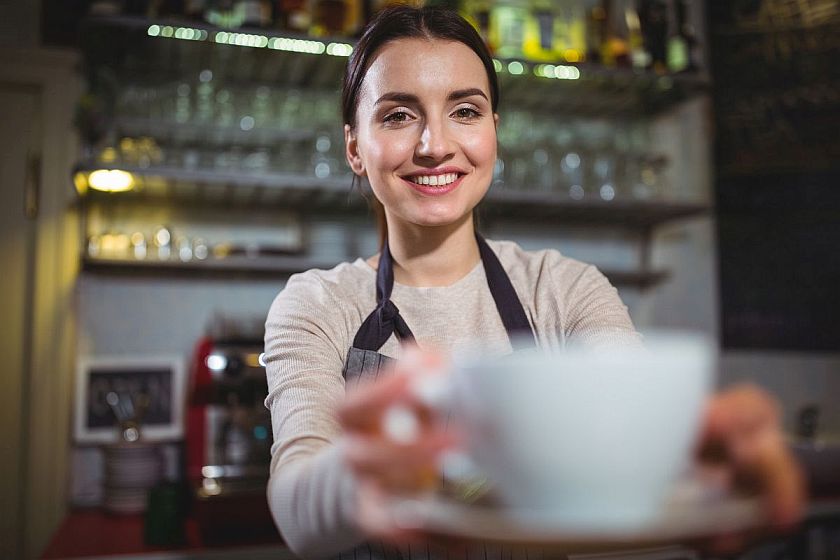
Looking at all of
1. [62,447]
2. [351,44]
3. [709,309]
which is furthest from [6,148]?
[709,309]

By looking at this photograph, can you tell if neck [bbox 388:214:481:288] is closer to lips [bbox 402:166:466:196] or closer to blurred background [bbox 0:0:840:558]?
lips [bbox 402:166:466:196]

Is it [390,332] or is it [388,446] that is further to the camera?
[390,332]

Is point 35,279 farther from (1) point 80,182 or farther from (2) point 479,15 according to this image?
(2) point 479,15

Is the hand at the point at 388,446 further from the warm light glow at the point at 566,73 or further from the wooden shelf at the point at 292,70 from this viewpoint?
the warm light glow at the point at 566,73

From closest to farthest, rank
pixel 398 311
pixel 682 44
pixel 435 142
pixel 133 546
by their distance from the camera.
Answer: pixel 435 142 < pixel 398 311 < pixel 133 546 < pixel 682 44

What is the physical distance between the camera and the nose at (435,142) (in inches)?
42.4

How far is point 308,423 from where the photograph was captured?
0.84 m

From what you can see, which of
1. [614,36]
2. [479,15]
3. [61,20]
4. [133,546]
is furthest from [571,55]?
[133,546]

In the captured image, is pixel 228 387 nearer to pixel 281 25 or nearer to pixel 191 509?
pixel 191 509

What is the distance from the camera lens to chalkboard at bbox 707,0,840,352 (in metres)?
2.75

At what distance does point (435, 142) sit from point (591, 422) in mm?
708

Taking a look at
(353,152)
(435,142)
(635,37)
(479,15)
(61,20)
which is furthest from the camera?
(635,37)

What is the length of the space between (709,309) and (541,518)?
2.95m

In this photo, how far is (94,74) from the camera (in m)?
2.60
